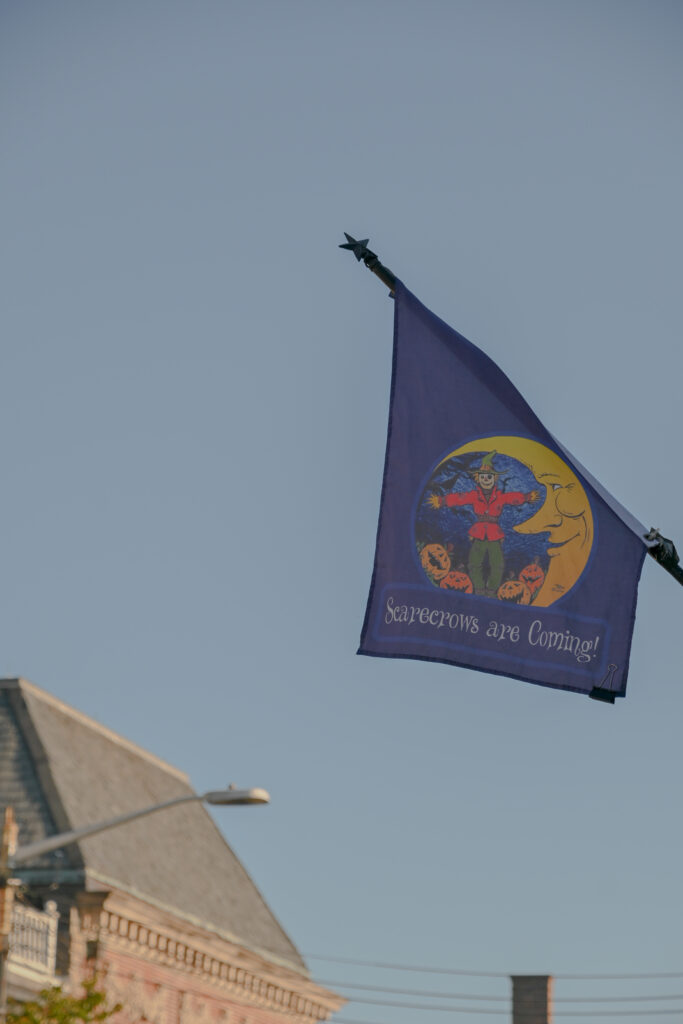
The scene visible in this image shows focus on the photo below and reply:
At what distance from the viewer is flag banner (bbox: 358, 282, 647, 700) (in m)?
20.6

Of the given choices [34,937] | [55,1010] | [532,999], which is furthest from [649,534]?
[532,999]

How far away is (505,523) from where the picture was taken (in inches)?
841

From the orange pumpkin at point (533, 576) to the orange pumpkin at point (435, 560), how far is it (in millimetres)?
889

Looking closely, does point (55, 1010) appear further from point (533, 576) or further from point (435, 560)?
point (533, 576)

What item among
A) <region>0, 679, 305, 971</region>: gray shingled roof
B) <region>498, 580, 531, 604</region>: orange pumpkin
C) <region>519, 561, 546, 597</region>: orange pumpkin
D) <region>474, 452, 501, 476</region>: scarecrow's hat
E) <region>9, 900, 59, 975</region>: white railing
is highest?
<region>474, 452, 501, 476</region>: scarecrow's hat

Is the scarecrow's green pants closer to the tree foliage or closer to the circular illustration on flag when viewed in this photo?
the circular illustration on flag

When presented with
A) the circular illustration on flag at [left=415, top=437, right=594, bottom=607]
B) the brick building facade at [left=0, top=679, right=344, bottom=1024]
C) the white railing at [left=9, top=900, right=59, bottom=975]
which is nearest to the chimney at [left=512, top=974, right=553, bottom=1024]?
the brick building facade at [left=0, top=679, right=344, bottom=1024]

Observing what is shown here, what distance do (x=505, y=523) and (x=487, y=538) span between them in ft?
1.03

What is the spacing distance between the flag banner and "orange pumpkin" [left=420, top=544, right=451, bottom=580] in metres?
0.01

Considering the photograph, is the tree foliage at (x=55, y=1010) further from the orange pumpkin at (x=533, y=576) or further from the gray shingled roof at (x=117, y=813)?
the orange pumpkin at (x=533, y=576)

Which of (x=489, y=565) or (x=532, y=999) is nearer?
(x=489, y=565)

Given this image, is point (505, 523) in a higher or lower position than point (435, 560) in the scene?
higher

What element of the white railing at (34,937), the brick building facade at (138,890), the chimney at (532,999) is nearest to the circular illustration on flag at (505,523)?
the brick building facade at (138,890)

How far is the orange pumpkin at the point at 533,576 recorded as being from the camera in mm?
20948
